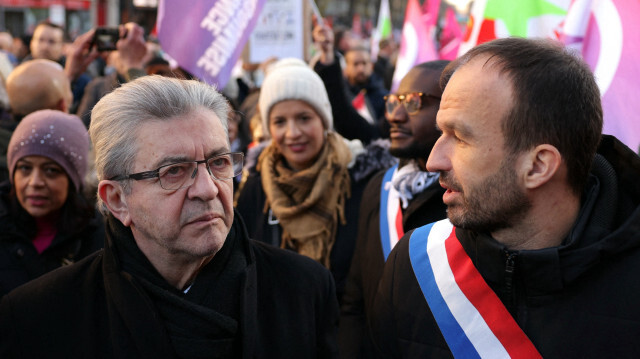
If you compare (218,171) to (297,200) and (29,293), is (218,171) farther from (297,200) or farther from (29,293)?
(297,200)

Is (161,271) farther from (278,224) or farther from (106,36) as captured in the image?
(106,36)

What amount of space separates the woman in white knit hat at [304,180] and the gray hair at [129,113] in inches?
63.6

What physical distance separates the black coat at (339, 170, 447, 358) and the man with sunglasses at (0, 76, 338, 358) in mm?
738

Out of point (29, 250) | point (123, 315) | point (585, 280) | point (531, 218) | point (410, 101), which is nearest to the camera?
point (585, 280)

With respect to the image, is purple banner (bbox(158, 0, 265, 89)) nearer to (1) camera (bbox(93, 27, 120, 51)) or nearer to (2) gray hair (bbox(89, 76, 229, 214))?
(1) camera (bbox(93, 27, 120, 51))

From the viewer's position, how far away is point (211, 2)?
445cm

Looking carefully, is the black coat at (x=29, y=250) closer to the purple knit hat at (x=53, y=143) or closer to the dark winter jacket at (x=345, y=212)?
the purple knit hat at (x=53, y=143)

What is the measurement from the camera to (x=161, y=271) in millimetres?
2262

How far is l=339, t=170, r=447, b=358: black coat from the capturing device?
2.97 m

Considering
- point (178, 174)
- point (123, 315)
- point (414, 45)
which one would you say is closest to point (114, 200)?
point (178, 174)

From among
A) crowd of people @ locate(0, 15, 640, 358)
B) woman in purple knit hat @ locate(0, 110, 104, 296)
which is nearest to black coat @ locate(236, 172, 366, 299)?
crowd of people @ locate(0, 15, 640, 358)

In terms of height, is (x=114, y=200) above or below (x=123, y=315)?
above

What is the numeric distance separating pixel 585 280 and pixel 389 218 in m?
1.38

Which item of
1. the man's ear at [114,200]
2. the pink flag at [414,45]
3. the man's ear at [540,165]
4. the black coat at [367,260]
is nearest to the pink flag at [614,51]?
the black coat at [367,260]
